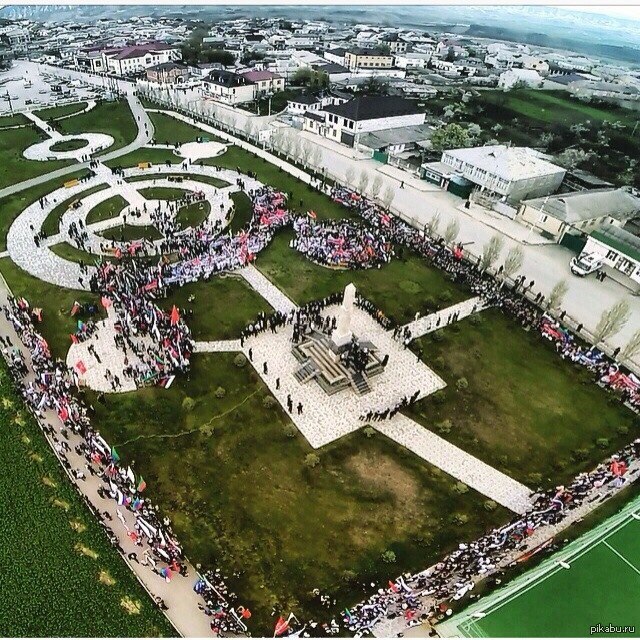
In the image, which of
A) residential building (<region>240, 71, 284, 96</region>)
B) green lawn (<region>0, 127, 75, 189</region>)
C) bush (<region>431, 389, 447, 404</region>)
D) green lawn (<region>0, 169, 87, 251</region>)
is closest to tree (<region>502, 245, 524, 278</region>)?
bush (<region>431, 389, 447, 404</region>)

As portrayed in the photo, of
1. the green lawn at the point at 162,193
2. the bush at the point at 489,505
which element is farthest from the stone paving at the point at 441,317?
the green lawn at the point at 162,193

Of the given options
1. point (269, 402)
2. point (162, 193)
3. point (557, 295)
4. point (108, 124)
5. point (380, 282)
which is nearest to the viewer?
point (269, 402)

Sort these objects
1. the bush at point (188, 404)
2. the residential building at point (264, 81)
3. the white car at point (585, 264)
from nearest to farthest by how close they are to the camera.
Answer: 1. the bush at point (188, 404)
2. the white car at point (585, 264)
3. the residential building at point (264, 81)

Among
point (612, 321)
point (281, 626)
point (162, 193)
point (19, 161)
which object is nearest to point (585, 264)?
point (612, 321)

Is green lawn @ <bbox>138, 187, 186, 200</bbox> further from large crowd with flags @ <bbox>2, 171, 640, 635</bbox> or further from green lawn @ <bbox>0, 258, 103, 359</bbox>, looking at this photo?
green lawn @ <bbox>0, 258, 103, 359</bbox>

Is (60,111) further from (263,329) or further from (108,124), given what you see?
(263,329)

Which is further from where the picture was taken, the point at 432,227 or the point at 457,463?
the point at 432,227

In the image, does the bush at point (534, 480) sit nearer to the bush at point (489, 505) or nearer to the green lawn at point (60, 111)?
the bush at point (489, 505)

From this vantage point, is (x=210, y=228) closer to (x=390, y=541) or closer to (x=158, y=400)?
(x=158, y=400)
